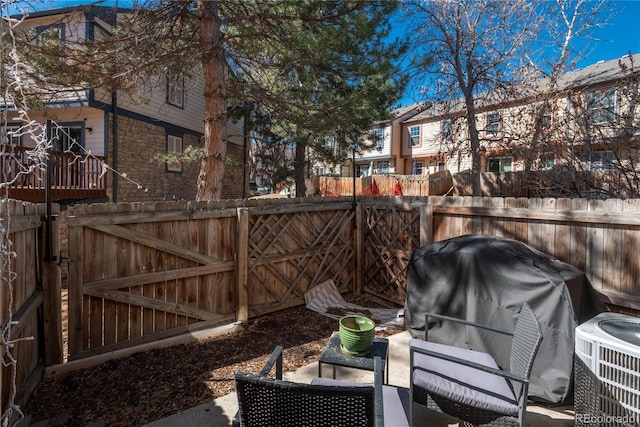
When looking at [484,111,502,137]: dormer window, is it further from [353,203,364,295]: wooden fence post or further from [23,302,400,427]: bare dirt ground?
[23,302,400,427]: bare dirt ground

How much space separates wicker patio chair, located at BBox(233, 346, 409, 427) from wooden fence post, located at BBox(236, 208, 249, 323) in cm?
343

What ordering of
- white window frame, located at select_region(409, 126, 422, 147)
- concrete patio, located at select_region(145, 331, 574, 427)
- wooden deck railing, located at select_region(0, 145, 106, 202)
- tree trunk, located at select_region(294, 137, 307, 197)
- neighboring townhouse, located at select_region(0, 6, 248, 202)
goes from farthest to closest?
white window frame, located at select_region(409, 126, 422, 147) < tree trunk, located at select_region(294, 137, 307, 197) < neighboring townhouse, located at select_region(0, 6, 248, 202) < wooden deck railing, located at select_region(0, 145, 106, 202) < concrete patio, located at select_region(145, 331, 574, 427)

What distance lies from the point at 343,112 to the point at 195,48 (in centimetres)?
277

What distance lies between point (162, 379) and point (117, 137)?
8653 mm

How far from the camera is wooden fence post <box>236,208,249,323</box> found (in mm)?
4902

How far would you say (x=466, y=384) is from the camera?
94.2 inches

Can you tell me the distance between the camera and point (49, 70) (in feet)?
17.5

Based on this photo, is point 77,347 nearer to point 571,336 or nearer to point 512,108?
point 571,336

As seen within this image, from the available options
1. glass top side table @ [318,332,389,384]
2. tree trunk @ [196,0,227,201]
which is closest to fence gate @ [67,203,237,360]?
tree trunk @ [196,0,227,201]

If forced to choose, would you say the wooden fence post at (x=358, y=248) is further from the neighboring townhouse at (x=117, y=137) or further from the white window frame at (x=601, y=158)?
the white window frame at (x=601, y=158)

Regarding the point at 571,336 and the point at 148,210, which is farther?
the point at 148,210

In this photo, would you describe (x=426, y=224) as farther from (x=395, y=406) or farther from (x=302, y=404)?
(x=302, y=404)

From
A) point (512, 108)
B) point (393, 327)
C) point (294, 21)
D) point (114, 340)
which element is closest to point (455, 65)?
point (512, 108)

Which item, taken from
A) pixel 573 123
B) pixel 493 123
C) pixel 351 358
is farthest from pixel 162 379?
pixel 493 123
